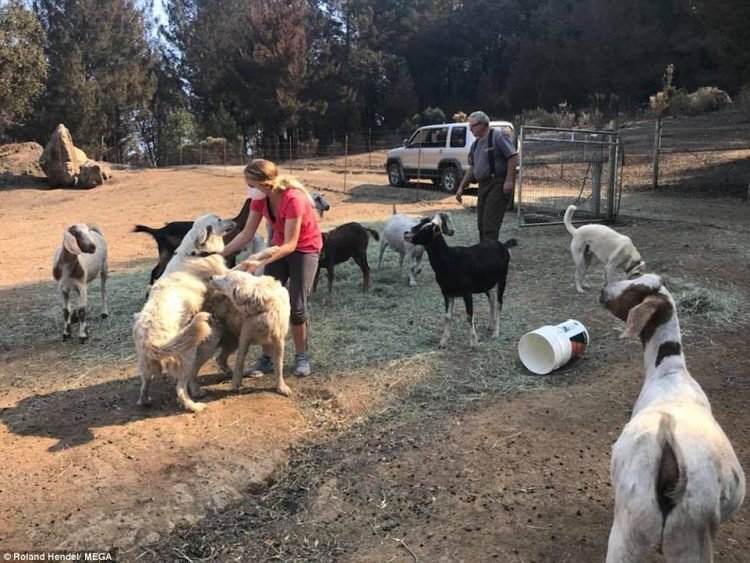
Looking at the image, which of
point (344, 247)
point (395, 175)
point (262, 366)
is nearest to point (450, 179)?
point (395, 175)

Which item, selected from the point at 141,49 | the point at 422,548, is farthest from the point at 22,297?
the point at 141,49

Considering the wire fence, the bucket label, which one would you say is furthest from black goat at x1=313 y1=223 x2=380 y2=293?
the wire fence

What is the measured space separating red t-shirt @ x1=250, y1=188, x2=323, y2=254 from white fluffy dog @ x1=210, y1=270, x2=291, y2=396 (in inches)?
16.0

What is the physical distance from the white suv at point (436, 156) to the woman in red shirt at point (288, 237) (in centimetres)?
1233

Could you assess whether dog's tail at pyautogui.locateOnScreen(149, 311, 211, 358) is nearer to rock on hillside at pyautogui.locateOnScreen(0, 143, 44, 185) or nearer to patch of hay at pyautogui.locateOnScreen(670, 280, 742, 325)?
patch of hay at pyautogui.locateOnScreen(670, 280, 742, 325)

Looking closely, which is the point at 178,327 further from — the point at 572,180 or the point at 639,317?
the point at 572,180

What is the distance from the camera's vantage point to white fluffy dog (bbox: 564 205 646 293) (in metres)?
7.20

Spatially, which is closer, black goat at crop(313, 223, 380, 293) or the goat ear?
the goat ear

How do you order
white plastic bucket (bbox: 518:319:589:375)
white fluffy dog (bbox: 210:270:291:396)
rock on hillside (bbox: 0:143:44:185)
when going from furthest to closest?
1. rock on hillside (bbox: 0:143:44:185)
2. white plastic bucket (bbox: 518:319:589:375)
3. white fluffy dog (bbox: 210:270:291:396)

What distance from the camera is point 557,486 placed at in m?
3.56

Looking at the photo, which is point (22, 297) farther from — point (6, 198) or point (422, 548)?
point (6, 198)

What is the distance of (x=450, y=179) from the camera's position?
18.0 meters

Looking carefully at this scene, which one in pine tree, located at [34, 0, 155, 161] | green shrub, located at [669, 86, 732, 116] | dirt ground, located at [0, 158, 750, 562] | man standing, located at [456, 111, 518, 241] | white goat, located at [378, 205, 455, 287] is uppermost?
pine tree, located at [34, 0, 155, 161]

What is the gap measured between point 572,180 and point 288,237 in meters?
14.1
